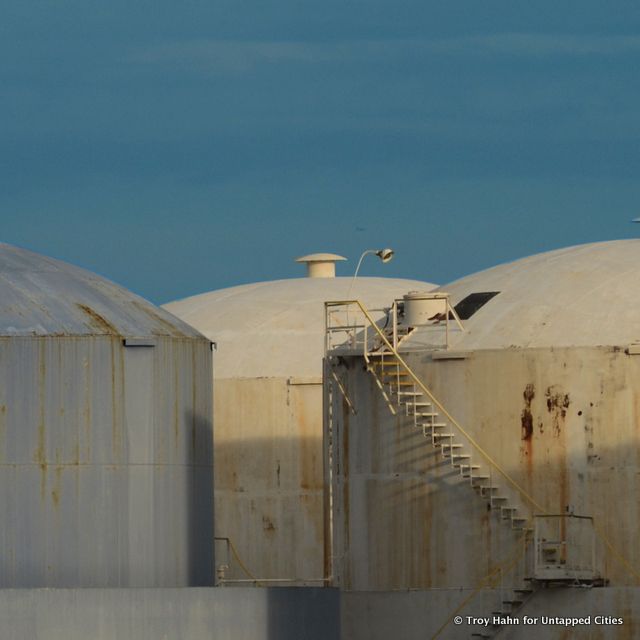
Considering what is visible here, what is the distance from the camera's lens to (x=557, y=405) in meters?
40.8

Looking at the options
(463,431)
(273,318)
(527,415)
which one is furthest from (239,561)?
(527,415)

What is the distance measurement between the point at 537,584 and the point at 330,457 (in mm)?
5491

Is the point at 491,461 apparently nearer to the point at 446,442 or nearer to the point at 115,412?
the point at 446,442

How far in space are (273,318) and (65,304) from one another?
22.4m

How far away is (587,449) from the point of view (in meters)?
40.6

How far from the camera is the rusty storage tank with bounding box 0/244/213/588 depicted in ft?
119

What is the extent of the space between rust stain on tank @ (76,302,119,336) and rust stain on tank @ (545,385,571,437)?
27.6 ft

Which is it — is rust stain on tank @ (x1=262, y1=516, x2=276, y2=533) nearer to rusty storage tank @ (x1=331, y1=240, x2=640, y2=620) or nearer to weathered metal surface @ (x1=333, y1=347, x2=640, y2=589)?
rusty storage tank @ (x1=331, y1=240, x2=640, y2=620)

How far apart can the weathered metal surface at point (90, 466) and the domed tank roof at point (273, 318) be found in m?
17.7

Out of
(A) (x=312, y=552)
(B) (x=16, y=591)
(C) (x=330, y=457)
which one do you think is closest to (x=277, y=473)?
(A) (x=312, y=552)

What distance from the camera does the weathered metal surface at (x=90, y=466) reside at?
36250 millimetres

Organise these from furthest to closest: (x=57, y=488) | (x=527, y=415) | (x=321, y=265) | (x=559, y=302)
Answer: (x=321, y=265) < (x=559, y=302) < (x=527, y=415) < (x=57, y=488)

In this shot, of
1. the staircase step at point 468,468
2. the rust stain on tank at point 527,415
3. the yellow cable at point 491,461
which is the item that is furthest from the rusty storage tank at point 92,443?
the rust stain on tank at point 527,415

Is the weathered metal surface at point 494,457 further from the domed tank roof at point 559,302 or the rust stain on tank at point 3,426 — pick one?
the rust stain on tank at point 3,426
